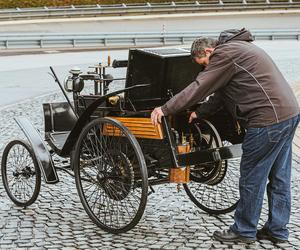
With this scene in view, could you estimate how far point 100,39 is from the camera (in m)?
29.3

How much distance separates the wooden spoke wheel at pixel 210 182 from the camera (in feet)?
18.0

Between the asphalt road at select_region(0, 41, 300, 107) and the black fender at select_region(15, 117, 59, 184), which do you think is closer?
the black fender at select_region(15, 117, 59, 184)

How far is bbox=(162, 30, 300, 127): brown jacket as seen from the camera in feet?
15.5

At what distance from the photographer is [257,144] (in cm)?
480

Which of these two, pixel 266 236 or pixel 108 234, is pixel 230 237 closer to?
pixel 266 236

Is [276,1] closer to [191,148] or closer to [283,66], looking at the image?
[283,66]

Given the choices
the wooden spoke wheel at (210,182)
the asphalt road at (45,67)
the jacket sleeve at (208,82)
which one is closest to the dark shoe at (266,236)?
the wooden spoke wheel at (210,182)

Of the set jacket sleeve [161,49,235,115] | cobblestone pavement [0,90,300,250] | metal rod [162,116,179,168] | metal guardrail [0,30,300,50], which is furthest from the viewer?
metal guardrail [0,30,300,50]

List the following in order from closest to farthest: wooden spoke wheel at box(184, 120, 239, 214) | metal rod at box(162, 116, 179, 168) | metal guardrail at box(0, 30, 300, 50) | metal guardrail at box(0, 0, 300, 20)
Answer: metal rod at box(162, 116, 179, 168) → wooden spoke wheel at box(184, 120, 239, 214) → metal guardrail at box(0, 30, 300, 50) → metal guardrail at box(0, 0, 300, 20)

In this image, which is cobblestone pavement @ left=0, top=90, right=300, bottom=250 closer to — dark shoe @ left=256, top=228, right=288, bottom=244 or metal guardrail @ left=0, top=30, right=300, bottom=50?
dark shoe @ left=256, top=228, right=288, bottom=244

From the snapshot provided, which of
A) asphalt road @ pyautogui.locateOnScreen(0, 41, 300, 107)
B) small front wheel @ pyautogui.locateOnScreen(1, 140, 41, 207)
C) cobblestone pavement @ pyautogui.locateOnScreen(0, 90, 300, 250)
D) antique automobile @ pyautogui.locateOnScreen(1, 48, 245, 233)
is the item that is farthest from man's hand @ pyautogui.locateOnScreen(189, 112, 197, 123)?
asphalt road @ pyautogui.locateOnScreen(0, 41, 300, 107)

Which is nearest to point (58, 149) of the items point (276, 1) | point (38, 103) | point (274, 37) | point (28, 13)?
point (38, 103)

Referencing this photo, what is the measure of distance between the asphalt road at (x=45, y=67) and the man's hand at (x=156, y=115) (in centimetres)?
832

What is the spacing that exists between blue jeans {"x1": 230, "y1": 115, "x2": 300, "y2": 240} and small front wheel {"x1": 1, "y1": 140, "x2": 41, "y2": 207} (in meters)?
1.97
